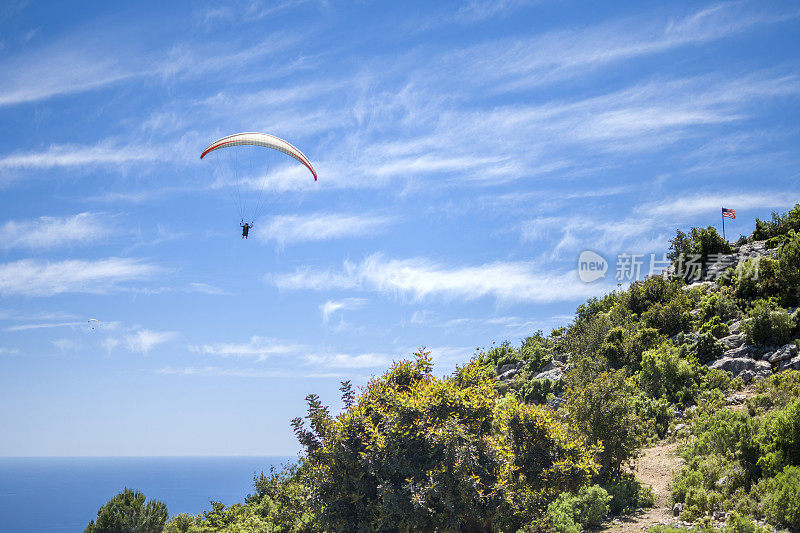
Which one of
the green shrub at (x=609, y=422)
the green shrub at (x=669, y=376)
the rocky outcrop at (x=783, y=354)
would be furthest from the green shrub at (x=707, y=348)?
the green shrub at (x=609, y=422)

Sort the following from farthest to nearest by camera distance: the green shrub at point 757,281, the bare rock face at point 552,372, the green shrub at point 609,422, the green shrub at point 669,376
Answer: the bare rock face at point 552,372 → the green shrub at point 757,281 → the green shrub at point 669,376 → the green shrub at point 609,422

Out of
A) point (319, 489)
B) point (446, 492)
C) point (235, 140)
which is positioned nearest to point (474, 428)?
point (446, 492)

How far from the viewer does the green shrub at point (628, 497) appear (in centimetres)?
1988

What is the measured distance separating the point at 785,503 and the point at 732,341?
2173 centimetres

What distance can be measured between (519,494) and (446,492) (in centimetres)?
293

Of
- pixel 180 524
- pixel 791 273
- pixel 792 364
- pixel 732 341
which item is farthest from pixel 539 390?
pixel 180 524

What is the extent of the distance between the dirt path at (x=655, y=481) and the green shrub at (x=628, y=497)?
34 cm

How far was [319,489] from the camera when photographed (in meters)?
17.6

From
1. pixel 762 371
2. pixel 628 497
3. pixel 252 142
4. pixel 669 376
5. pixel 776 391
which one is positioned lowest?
pixel 628 497

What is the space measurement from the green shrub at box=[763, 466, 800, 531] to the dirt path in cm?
297

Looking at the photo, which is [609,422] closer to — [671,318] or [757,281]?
[671,318]

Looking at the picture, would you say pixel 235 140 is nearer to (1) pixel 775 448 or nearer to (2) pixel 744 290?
(1) pixel 775 448

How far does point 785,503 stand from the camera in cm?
1586

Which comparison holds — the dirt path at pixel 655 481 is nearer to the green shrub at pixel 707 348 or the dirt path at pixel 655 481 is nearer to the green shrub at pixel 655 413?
the green shrub at pixel 655 413
